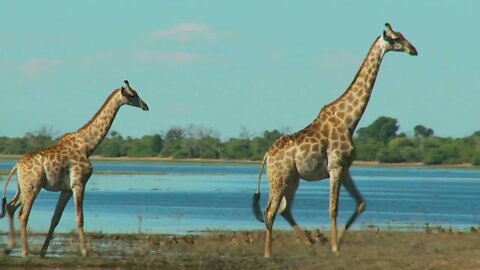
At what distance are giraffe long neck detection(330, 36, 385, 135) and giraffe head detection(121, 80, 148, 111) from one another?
3192 millimetres

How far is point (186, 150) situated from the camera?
15300cm

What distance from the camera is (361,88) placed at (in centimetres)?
2052

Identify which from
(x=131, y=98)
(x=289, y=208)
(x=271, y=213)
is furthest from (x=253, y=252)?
(x=131, y=98)

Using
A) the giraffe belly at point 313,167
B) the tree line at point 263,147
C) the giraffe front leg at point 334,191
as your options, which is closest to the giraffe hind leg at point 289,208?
the giraffe belly at point 313,167

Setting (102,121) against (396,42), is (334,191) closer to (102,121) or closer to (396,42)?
(396,42)

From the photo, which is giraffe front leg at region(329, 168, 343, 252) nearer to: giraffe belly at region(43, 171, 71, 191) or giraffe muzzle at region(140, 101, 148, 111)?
giraffe muzzle at region(140, 101, 148, 111)

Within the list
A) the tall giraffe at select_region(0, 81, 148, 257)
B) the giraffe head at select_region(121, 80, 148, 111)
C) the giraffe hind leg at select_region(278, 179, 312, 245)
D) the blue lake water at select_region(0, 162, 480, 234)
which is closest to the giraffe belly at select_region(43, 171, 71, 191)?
the tall giraffe at select_region(0, 81, 148, 257)

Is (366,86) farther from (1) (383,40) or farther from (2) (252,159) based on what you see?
(2) (252,159)

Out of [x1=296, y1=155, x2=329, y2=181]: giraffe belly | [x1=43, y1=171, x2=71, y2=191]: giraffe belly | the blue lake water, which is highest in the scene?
[x1=296, y1=155, x2=329, y2=181]: giraffe belly

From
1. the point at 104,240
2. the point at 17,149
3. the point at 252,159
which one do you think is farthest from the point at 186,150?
the point at 104,240

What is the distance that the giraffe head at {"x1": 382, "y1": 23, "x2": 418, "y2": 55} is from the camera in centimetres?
2000

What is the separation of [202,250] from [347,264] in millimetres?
3698

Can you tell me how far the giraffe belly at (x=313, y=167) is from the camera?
1986 cm

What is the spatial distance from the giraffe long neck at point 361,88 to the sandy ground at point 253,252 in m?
2.26
